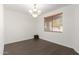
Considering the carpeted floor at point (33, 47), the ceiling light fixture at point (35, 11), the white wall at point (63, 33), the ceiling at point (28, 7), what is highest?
the ceiling at point (28, 7)

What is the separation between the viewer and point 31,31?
1.00m

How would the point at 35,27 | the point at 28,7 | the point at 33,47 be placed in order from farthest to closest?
the point at 33,47 → the point at 35,27 → the point at 28,7

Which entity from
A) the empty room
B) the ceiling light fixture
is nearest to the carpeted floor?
the empty room

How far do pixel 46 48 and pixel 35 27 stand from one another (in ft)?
1.45

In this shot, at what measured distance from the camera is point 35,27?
1048 mm

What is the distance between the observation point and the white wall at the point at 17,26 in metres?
0.90

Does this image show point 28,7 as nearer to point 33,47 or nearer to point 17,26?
point 17,26

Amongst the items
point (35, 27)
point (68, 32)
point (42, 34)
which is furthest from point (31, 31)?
point (68, 32)

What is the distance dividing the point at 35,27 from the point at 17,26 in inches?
9.5

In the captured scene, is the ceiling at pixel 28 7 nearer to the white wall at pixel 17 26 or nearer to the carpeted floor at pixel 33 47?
the white wall at pixel 17 26

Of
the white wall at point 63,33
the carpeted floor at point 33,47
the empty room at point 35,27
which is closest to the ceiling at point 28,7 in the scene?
the empty room at point 35,27

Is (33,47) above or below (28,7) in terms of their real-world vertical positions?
below

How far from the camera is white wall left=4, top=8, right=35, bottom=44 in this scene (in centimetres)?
90

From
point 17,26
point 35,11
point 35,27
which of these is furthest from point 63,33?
point 17,26
